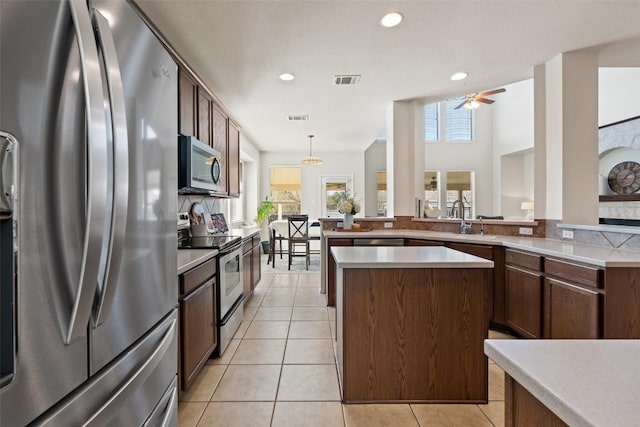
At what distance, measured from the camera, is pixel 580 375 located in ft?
1.71

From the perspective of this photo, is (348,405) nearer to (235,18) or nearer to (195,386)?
(195,386)

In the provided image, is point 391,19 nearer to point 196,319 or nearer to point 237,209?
point 196,319

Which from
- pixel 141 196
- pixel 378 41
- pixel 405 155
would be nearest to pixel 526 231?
pixel 405 155

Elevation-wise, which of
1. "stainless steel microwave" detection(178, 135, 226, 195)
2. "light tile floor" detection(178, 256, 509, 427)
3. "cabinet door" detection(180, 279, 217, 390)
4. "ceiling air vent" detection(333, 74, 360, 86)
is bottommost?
"light tile floor" detection(178, 256, 509, 427)

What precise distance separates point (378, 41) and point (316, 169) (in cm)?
541

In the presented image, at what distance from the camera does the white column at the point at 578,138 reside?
2770 mm

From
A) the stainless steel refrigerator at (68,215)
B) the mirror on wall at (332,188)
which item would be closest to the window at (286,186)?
the mirror on wall at (332,188)

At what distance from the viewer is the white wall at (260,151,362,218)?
7.82 metres

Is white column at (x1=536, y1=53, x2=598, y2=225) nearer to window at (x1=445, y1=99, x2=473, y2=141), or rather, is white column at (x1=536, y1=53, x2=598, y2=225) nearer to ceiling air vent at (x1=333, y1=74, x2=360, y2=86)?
ceiling air vent at (x1=333, y1=74, x2=360, y2=86)

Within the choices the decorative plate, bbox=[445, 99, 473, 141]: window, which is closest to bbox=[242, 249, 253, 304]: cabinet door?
the decorative plate

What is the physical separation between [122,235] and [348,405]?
1656mm

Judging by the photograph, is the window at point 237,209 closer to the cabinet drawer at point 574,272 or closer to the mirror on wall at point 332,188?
the mirror on wall at point 332,188

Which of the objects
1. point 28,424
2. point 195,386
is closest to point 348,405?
point 195,386

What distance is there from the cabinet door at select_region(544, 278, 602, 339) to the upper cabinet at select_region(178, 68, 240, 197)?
3137 mm
